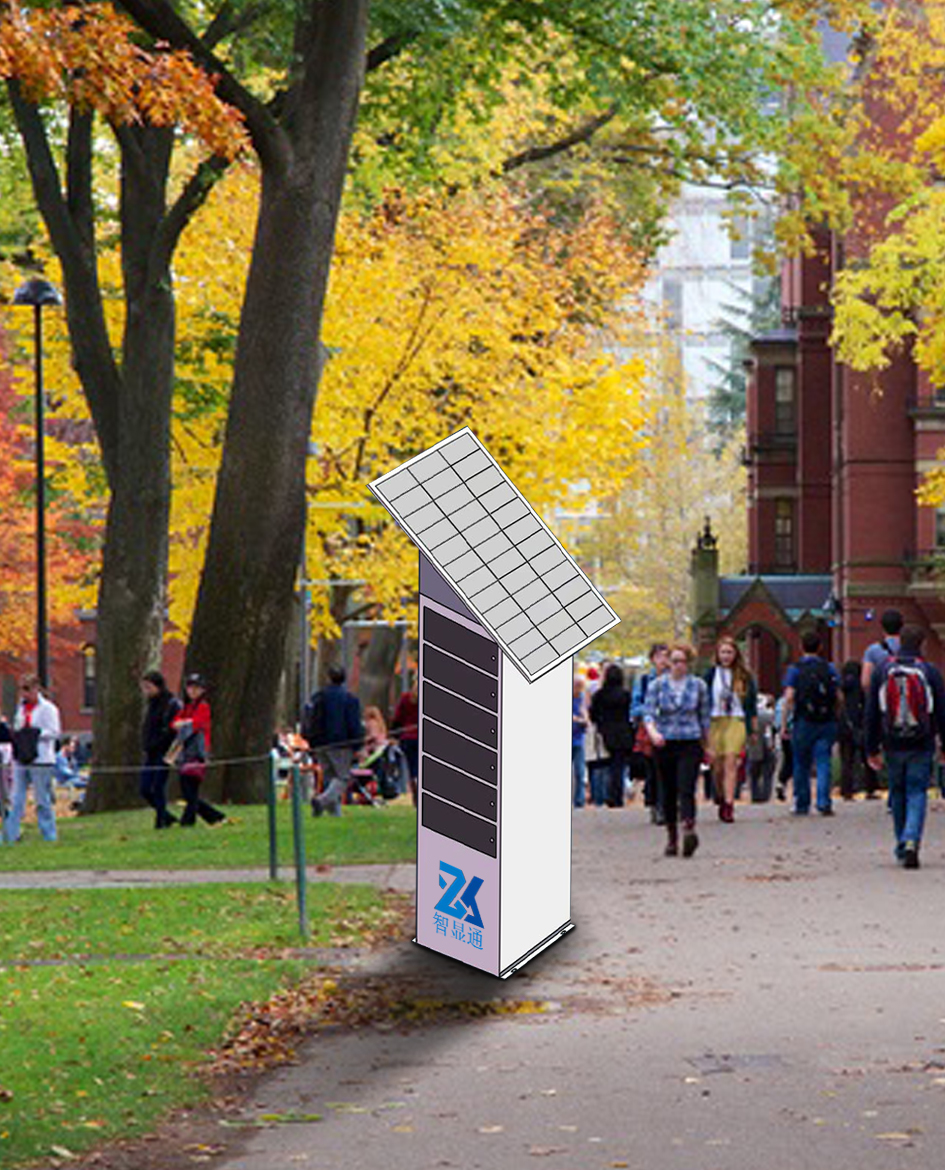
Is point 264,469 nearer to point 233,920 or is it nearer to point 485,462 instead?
point 233,920

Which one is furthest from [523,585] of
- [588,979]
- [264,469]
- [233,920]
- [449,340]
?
[449,340]

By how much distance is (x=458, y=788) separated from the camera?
1155 centimetres

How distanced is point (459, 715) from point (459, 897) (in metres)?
0.74

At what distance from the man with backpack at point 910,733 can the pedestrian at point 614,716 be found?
427 inches

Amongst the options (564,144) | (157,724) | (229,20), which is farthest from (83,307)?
(564,144)

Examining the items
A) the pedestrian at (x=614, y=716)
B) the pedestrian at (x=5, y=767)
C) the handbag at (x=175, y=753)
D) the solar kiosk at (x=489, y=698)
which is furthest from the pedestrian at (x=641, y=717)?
the solar kiosk at (x=489, y=698)

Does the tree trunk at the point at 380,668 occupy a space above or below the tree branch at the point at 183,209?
below

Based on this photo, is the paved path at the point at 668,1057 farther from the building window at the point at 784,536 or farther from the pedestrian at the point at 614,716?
the building window at the point at 784,536

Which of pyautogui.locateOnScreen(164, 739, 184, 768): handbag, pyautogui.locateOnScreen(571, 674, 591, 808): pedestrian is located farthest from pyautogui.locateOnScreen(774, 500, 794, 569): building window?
pyautogui.locateOnScreen(164, 739, 184, 768): handbag

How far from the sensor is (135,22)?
2728 cm

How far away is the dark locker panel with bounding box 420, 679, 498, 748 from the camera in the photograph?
11.4 m

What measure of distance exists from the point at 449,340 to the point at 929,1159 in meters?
36.4

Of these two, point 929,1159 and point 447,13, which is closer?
point 929,1159

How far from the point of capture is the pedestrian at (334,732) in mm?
28875
